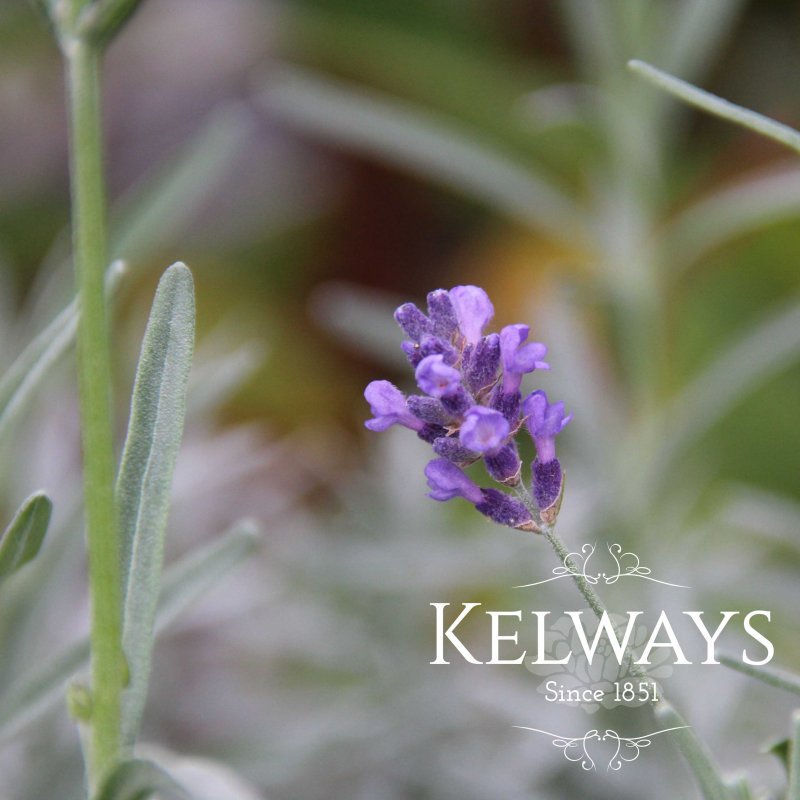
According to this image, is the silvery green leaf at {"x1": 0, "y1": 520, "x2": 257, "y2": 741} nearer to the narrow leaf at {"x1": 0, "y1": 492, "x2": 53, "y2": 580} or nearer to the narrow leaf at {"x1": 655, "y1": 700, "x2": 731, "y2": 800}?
the narrow leaf at {"x1": 0, "y1": 492, "x2": 53, "y2": 580}

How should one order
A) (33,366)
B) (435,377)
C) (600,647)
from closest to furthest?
(435,377), (33,366), (600,647)

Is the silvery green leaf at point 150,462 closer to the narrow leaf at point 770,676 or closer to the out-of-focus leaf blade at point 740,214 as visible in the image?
the narrow leaf at point 770,676

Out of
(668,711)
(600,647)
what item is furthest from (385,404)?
(600,647)

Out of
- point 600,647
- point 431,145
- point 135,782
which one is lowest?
point 135,782

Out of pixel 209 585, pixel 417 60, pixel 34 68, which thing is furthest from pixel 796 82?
pixel 209 585

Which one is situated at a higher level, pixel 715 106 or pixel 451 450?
pixel 715 106

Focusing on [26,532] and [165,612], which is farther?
[165,612]

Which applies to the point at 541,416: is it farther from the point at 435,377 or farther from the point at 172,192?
the point at 172,192
